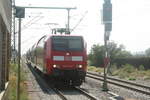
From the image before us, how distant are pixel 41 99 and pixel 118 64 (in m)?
43.2

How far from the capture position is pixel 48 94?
793 inches

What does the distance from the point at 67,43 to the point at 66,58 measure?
0.90 metres

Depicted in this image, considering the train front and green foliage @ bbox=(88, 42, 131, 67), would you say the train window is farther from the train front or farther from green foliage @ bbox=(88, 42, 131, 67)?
green foliage @ bbox=(88, 42, 131, 67)

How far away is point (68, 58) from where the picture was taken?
22625 millimetres

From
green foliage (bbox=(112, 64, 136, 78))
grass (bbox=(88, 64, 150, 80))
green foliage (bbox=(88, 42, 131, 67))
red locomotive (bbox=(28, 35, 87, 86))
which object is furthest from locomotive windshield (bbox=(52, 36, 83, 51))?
green foliage (bbox=(88, 42, 131, 67))

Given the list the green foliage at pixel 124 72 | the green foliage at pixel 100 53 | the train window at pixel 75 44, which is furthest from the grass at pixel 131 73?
the green foliage at pixel 100 53

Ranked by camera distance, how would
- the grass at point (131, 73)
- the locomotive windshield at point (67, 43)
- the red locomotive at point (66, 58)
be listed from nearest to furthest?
the red locomotive at point (66, 58) < the locomotive windshield at point (67, 43) < the grass at point (131, 73)

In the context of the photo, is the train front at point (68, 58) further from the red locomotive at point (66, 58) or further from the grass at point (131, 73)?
the grass at point (131, 73)

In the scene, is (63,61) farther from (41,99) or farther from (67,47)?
(41,99)

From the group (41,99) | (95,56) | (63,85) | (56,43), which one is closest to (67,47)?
(56,43)

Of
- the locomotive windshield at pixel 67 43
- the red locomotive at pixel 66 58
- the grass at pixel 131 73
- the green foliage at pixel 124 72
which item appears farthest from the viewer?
the green foliage at pixel 124 72

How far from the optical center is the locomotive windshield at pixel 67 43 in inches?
900

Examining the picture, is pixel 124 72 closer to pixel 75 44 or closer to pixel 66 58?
pixel 75 44

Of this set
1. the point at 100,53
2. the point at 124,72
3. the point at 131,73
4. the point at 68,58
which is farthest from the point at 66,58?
the point at 100,53
